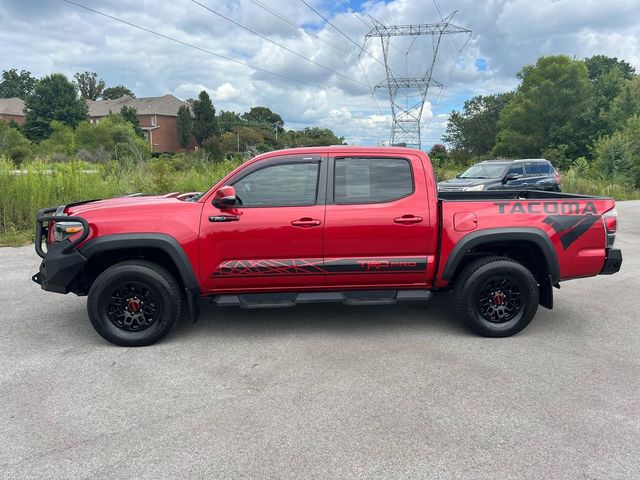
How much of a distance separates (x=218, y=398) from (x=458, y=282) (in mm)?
2562

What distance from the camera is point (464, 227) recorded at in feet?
15.1

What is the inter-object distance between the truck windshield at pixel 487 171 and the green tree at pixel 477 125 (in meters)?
59.4

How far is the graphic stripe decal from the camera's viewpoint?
448 cm

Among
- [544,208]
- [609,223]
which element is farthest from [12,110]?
[609,223]

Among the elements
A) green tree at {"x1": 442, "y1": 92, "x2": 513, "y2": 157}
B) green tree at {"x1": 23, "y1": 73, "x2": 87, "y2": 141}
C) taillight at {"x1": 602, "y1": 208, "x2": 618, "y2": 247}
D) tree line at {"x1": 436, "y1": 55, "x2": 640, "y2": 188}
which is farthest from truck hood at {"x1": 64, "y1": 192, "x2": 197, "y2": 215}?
green tree at {"x1": 23, "y1": 73, "x2": 87, "y2": 141}

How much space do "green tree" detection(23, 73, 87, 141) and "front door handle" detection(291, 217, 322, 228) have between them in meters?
82.7

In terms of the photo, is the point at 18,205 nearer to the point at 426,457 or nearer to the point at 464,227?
the point at 464,227

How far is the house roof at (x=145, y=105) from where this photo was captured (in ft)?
295

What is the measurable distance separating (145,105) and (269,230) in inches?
3840

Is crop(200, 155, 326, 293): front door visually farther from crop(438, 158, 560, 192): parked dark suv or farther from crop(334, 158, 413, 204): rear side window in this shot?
crop(438, 158, 560, 192): parked dark suv

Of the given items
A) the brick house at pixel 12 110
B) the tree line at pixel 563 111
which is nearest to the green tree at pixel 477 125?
the tree line at pixel 563 111

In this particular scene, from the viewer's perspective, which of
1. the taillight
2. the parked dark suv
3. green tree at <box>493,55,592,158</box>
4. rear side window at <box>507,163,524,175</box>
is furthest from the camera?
green tree at <box>493,55,592,158</box>

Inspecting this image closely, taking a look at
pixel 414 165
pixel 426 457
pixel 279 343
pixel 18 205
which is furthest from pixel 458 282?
pixel 18 205

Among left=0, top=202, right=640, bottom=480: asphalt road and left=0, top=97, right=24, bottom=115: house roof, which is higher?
left=0, top=97, right=24, bottom=115: house roof
